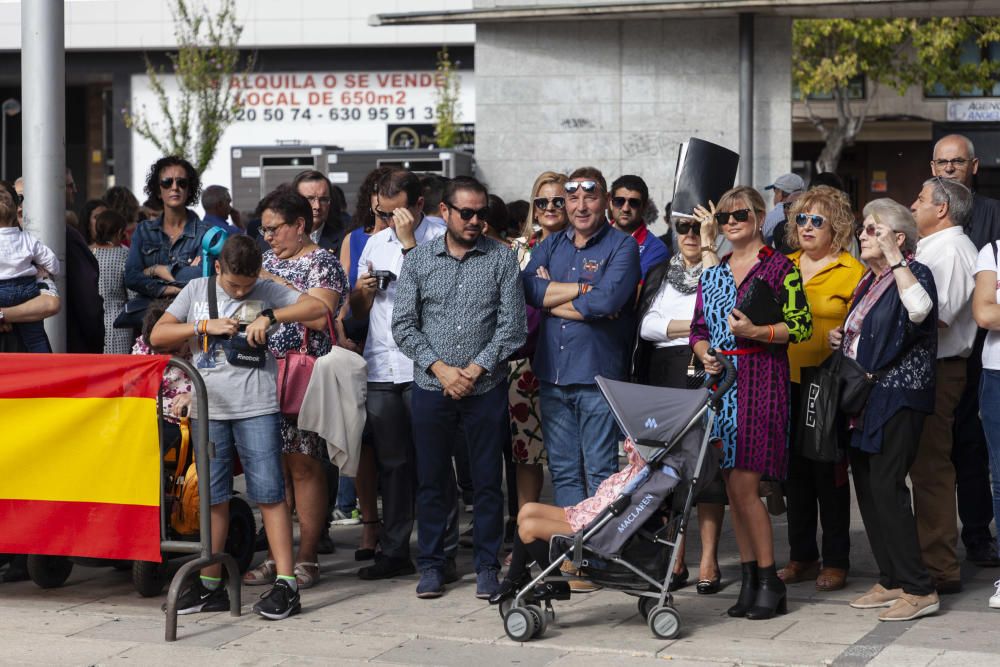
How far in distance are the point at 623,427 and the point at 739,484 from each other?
0.80 m

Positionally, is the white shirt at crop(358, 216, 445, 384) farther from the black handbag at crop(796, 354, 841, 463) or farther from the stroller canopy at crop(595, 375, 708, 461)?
the black handbag at crop(796, 354, 841, 463)

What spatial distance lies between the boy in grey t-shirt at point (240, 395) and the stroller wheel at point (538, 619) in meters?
1.23

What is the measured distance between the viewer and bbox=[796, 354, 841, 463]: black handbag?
6.78 m

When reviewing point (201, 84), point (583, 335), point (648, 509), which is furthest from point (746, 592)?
point (201, 84)

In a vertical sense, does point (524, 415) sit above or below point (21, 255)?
below

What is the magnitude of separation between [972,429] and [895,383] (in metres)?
1.65

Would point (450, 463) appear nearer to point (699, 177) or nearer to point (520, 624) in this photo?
point (520, 624)

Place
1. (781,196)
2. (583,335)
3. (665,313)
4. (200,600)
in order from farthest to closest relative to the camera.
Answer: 1. (781,196)
2. (665,313)
3. (583,335)
4. (200,600)

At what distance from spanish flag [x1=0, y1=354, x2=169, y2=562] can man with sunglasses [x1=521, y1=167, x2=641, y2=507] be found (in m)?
1.89

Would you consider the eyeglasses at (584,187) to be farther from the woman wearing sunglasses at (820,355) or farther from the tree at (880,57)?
the tree at (880,57)

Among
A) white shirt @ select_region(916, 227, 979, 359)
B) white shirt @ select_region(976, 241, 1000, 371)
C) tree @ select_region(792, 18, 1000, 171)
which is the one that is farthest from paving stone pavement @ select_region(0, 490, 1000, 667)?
tree @ select_region(792, 18, 1000, 171)

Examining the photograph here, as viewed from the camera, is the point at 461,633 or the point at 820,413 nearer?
the point at 461,633

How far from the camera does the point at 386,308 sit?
7.99 meters

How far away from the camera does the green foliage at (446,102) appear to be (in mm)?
31422
